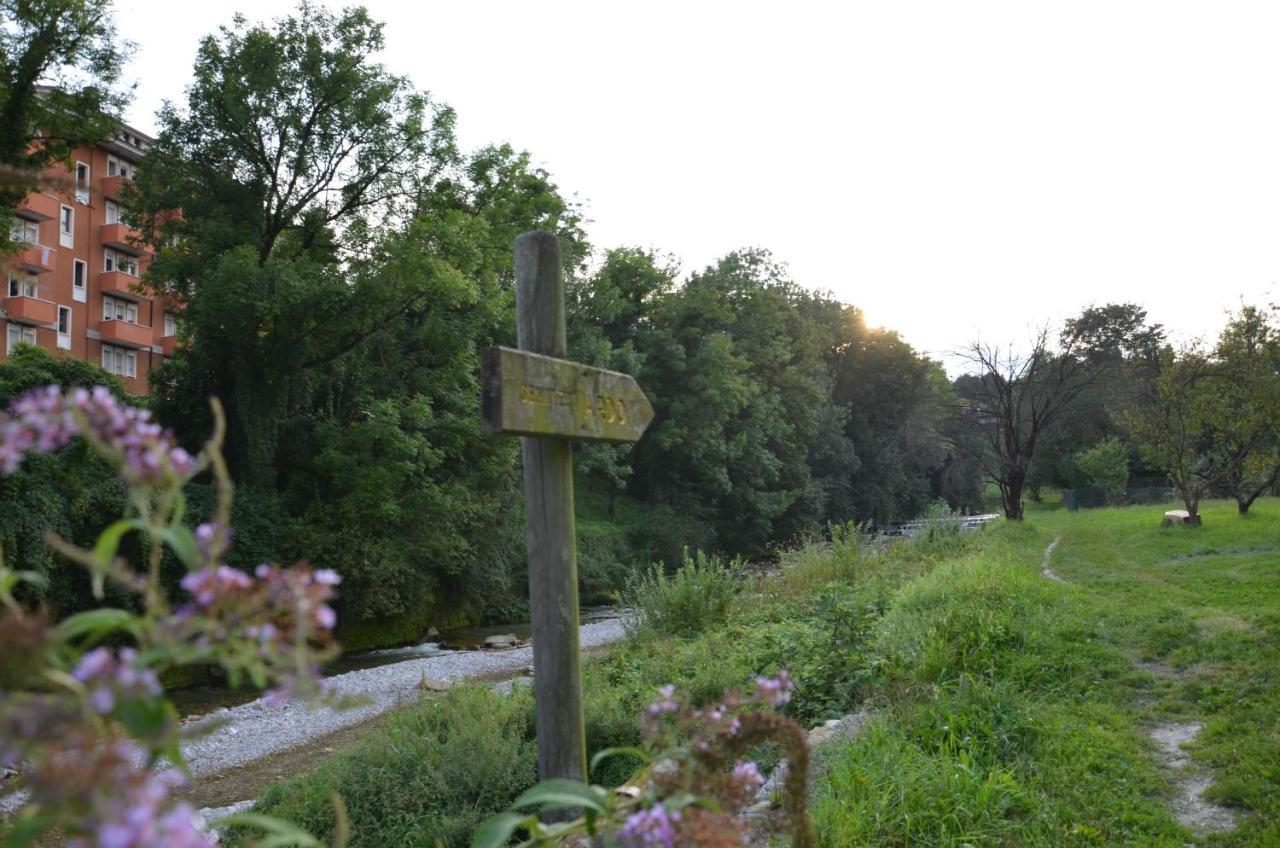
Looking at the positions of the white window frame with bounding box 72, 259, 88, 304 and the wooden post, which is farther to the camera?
the white window frame with bounding box 72, 259, 88, 304

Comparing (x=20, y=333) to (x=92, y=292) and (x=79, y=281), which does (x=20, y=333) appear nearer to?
(x=79, y=281)

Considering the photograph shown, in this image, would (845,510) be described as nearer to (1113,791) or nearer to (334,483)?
(334,483)

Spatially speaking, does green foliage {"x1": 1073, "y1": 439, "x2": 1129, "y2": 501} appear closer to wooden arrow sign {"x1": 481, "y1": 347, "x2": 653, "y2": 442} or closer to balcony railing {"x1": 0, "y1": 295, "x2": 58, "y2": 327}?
wooden arrow sign {"x1": 481, "y1": 347, "x2": 653, "y2": 442}

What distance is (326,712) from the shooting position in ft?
40.8

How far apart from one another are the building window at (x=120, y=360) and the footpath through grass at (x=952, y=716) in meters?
34.1

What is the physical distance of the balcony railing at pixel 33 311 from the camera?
31188 millimetres

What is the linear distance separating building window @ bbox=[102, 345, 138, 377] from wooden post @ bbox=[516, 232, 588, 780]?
38.4 metres

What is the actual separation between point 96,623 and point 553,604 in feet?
8.88

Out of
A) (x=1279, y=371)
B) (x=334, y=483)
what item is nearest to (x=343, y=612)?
(x=334, y=483)

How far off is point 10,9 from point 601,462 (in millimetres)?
18173

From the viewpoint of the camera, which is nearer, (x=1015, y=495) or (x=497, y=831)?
(x=497, y=831)

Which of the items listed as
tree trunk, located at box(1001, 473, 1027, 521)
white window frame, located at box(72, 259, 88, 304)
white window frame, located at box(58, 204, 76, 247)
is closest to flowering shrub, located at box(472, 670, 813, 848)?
tree trunk, located at box(1001, 473, 1027, 521)

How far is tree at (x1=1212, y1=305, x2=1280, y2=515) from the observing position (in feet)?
63.8

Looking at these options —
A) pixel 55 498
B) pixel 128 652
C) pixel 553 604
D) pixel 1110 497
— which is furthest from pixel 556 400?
pixel 1110 497
